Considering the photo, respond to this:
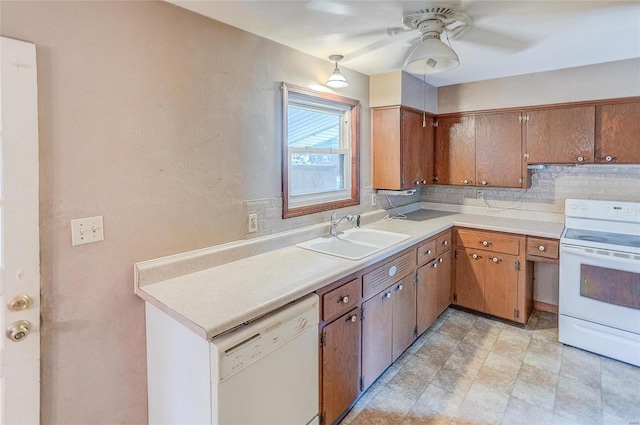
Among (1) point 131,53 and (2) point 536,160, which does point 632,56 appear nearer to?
(2) point 536,160

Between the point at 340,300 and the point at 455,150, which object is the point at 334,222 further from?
the point at 455,150

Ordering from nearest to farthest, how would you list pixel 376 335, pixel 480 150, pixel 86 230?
pixel 86 230
pixel 376 335
pixel 480 150

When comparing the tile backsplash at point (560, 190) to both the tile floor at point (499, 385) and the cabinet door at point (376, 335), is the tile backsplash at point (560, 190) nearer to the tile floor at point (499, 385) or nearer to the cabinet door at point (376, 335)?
the tile floor at point (499, 385)

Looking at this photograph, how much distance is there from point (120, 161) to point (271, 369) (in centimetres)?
113

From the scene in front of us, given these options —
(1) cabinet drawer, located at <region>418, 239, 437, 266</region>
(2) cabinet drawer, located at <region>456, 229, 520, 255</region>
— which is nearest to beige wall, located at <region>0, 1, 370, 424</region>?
(1) cabinet drawer, located at <region>418, 239, 437, 266</region>

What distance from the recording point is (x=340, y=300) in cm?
193

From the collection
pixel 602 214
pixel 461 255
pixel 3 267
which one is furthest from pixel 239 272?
pixel 602 214

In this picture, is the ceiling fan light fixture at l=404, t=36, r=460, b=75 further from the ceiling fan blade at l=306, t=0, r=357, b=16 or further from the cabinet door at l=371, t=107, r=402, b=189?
the cabinet door at l=371, t=107, r=402, b=189

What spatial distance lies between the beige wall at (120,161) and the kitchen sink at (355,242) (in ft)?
2.21

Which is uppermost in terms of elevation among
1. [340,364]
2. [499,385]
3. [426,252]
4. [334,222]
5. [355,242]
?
[334,222]

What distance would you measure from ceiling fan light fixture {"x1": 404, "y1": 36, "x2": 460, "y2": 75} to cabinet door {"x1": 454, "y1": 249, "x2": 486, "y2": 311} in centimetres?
189

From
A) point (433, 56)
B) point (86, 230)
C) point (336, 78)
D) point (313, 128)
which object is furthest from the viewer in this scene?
point (313, 128)

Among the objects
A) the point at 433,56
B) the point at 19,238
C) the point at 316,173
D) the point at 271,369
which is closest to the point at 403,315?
the point at 316,173

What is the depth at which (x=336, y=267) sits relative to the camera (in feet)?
6.39
